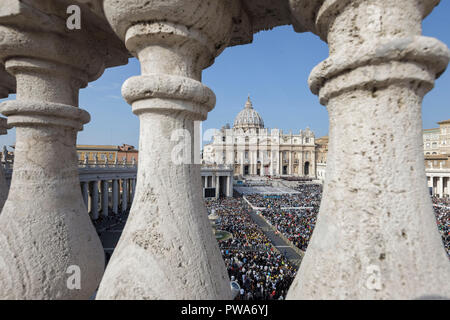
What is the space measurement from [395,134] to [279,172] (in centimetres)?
7827

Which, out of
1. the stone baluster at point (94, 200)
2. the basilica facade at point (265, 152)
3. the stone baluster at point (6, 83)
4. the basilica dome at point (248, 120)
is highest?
the basilica dome at point (248, 120)

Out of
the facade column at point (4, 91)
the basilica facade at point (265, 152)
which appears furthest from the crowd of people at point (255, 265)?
the basilica facade at point (265, 152)

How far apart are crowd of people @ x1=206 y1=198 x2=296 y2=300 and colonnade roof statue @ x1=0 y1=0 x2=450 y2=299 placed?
639 cm

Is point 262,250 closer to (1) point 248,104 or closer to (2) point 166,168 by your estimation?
(2) point 166,168

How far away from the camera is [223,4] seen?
5.41 feet

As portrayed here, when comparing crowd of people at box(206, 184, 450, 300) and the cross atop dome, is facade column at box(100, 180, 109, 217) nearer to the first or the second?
crowd of people at box(206, 184, 450, 300)

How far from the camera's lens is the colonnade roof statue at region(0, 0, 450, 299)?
1.13m

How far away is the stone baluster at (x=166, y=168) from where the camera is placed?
1.51 m

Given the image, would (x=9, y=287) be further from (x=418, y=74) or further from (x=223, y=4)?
(x=418, y=74)

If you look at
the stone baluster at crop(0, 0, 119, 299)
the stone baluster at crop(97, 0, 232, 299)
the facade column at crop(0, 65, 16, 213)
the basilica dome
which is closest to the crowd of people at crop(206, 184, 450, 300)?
the stone baluster at crop(0, 0, 119, 299)

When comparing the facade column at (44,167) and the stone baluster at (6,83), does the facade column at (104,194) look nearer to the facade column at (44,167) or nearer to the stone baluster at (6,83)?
the stone baluster at (6,83)

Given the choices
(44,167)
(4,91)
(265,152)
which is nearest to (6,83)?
(4,91)

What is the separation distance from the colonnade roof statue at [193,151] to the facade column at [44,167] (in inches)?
0.4

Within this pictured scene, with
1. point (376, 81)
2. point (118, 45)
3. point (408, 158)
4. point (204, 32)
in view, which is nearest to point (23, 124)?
point (118, 45)
